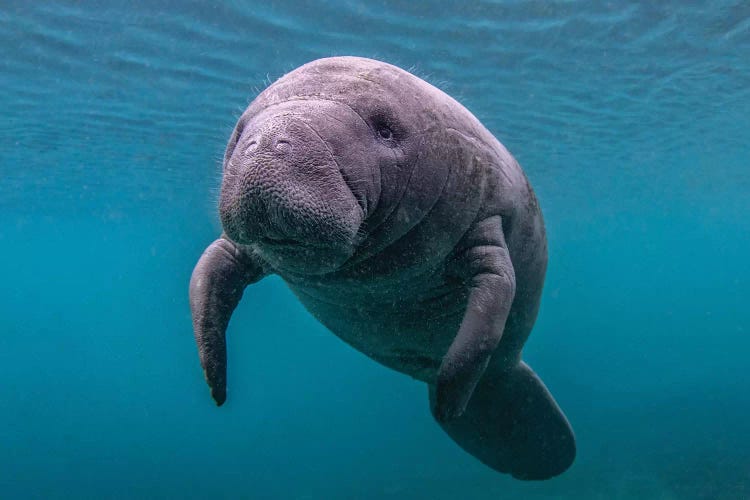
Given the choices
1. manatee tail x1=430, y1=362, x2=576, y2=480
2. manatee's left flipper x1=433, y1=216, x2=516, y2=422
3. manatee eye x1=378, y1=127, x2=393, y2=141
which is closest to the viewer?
manatee eye x1=378, y1=127, x2=393, y2=141

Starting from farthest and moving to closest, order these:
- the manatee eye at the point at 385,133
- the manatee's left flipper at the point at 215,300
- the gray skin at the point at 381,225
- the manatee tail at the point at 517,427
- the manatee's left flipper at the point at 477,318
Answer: the manatee tail at the point at 517,427 < the manatee's left flipper at the point at 215,300 < the manatee's left flipper at the point at 477,318 < the manatee eye at the point at 385,133 < the gray skin at the point at 381,225

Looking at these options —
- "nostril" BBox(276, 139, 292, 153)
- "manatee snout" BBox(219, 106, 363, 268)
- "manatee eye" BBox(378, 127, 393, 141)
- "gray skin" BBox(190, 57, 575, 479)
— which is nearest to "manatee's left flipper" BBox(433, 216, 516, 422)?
"gray skin" BBox(190, 57, 575, 479)

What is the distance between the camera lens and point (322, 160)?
241 centimetres

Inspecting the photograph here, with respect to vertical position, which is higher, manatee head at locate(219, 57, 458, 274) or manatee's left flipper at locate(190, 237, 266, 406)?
manatee head at locate(219, 57, 458, 274)

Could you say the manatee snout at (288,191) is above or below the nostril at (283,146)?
below

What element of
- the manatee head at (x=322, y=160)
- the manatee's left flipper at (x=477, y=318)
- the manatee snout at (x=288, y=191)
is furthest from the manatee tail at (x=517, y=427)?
the manatee snout at (x=288, y=191)

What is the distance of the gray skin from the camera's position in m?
2.39

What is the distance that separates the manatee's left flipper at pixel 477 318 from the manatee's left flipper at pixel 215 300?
4.51ft

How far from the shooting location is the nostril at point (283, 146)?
2328 mm

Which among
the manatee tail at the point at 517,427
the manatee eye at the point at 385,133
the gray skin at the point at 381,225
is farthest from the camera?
the manatee tail at the point at 517,427

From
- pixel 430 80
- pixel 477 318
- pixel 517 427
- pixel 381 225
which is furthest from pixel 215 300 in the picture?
pixel 430 80

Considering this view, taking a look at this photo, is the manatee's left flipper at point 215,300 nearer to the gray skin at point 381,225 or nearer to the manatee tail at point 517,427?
the gray skin at point 381,225

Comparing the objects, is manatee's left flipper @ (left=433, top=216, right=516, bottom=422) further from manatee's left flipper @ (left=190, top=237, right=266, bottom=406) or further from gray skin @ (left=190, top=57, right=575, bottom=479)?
manatee's left flipper @ (left=190, top=237, right=266, bottom=406)

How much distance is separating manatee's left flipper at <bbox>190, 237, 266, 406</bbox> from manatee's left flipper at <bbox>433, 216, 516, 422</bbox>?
1375 millimetres
